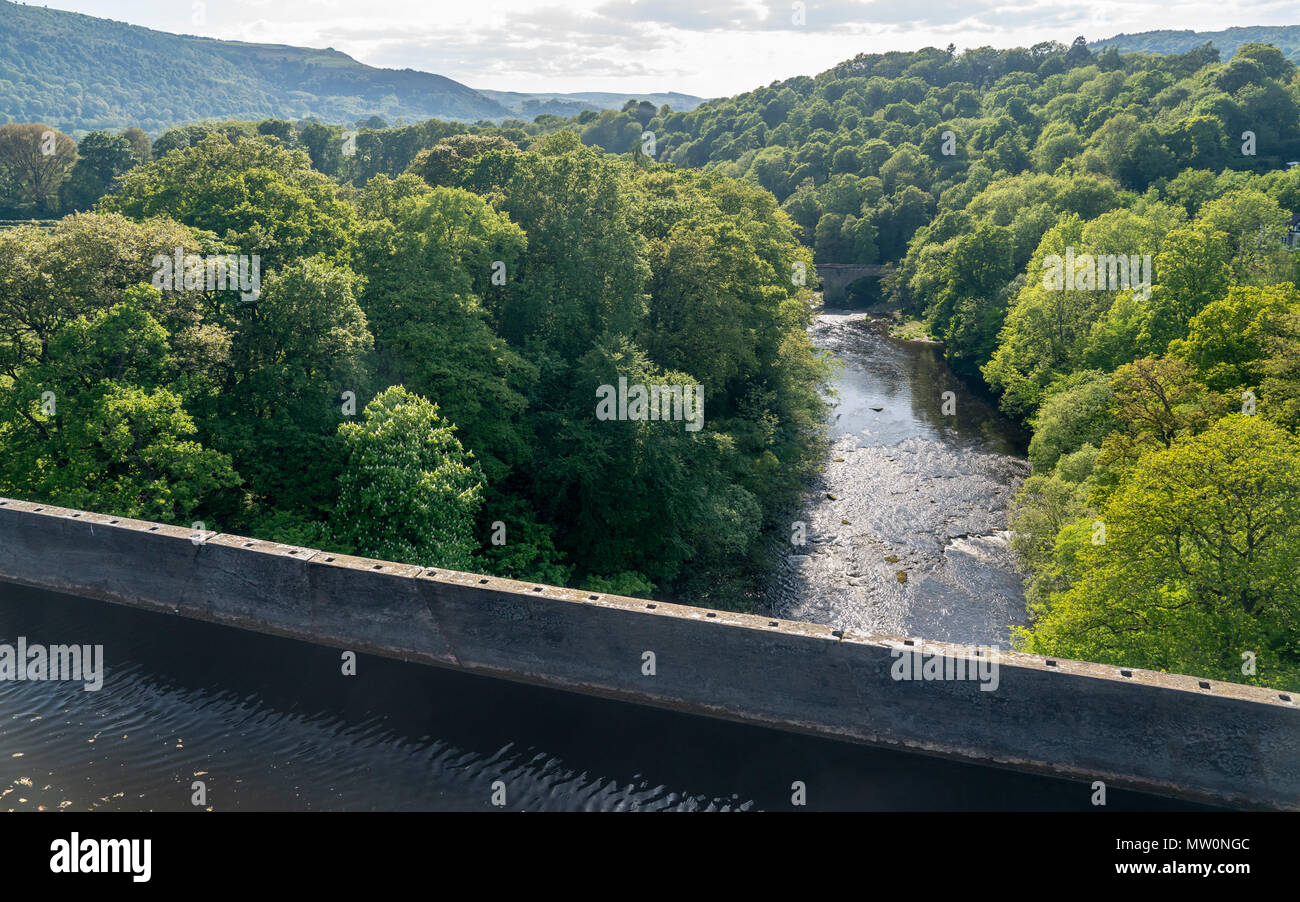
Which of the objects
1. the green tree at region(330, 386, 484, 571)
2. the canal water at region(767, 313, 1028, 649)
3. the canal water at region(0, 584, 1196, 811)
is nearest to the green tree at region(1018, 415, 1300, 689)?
the canal water at region(0, 584, 1196, 811)

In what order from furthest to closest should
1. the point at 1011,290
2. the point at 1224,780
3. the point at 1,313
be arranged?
the point at 1011,290, the point at 1,313, the point at 1224,780

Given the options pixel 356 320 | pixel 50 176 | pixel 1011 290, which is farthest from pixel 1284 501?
pixel 50 176

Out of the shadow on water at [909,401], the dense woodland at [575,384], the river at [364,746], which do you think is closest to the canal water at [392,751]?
the river at [364,746]

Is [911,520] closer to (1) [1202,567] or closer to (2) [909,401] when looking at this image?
(1) [1202,567]

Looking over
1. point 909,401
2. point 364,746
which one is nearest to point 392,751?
point 364,746
